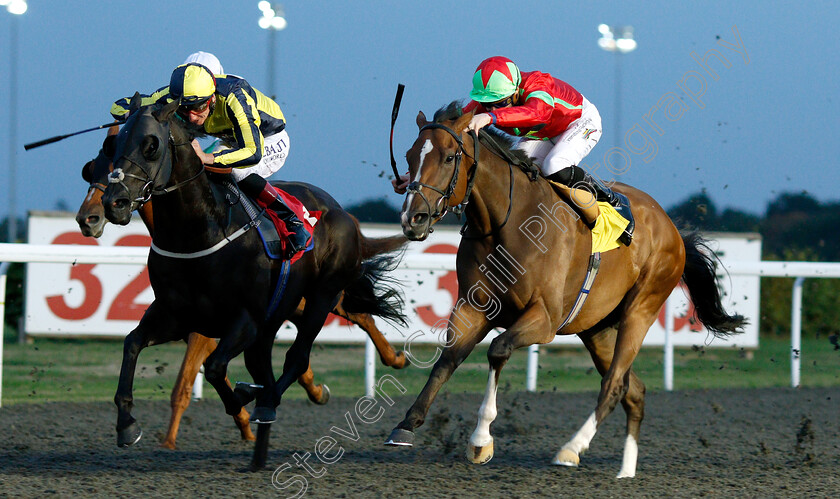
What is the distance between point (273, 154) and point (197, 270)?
3.82 feet

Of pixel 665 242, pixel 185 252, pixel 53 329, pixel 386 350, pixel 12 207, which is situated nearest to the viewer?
pixel 185 252

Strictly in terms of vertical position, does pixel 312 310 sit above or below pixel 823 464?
above

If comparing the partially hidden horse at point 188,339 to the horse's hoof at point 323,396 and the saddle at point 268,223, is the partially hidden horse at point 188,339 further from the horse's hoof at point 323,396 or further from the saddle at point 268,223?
the saddle at point 268,223

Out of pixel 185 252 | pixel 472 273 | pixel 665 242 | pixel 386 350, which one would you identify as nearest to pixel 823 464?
pixel 665 242

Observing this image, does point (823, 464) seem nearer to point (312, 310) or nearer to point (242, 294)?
point (312, 310)

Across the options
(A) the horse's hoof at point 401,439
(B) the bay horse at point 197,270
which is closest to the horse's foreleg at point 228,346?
(B) the bay horse at point 197,270

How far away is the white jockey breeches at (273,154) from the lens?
4590 mm

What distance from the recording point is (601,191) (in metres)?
4.24

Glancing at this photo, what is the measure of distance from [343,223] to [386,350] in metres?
1.27

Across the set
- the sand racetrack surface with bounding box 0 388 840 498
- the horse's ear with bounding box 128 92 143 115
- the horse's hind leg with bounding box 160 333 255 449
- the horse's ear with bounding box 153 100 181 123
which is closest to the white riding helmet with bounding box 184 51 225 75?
the horse's ear with bounding box 128 92 143 115

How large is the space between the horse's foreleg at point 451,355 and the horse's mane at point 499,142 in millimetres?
675

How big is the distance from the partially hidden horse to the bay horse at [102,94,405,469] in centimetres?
10

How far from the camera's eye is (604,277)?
423cm

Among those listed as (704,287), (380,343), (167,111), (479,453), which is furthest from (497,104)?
(380,343)
